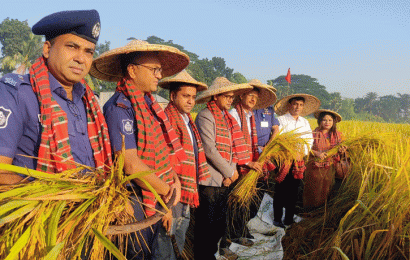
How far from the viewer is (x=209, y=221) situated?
2.79 meters

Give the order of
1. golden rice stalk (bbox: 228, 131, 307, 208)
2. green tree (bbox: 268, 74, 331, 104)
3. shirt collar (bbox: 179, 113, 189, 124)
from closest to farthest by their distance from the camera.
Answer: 1. shirt collar (bbox: 179, 113, 189, 124)
2. golden rice stalk (bbox: 228, 131, 307, 208)
3. green tree (bbox: 268, 74, 331, 104)

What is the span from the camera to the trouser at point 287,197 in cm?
388

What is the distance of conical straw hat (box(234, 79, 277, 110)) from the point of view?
3615 mm

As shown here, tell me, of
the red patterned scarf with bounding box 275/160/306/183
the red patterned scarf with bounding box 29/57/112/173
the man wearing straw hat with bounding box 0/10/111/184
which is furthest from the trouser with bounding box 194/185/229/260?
the red patterned scarf with bounding box 29/57/112/173

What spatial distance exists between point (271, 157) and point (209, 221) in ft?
3.75

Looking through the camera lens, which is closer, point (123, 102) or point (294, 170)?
point (123, 102)

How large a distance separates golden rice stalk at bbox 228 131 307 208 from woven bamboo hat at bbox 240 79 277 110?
582mm

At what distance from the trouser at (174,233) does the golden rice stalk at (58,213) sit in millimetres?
896

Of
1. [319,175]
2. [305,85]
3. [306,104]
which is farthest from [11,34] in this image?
[305,85]

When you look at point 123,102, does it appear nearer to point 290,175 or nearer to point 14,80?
point 14,80

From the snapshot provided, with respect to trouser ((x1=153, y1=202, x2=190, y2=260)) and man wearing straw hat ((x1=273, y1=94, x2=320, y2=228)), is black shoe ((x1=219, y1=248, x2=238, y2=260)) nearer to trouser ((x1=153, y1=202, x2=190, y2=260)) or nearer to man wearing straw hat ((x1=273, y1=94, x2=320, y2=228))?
trouser ((x1=153, y1=202, x2=190, y2=260))

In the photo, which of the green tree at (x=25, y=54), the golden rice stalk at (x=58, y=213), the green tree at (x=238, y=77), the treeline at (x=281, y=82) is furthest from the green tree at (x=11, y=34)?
the golden rice stalk at (x=58, y=213)

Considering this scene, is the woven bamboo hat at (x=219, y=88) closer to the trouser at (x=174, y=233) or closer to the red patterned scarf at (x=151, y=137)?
the red patterned scarf at (x=151, y=137)

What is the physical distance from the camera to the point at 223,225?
289cm
